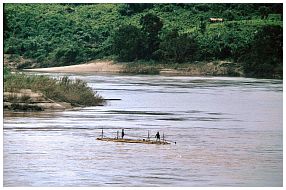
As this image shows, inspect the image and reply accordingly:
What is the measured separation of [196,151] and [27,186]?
4.52m

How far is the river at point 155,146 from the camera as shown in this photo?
17.1m

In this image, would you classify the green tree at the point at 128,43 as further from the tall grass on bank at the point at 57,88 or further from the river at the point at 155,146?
the tall grass on bank at the point at 57,88

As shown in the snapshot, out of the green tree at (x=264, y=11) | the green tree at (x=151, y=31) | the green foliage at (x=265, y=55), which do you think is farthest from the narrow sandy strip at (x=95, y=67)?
the green tree at (x=264, y=11)

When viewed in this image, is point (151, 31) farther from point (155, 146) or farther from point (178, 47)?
point (155, 146)

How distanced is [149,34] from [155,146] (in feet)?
46.6

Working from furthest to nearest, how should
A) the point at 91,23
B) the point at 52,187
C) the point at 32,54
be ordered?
the point at 91,23 → the point at 32,54 → the point at 52,187

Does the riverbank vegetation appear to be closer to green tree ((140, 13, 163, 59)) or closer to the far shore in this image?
green tree ((140, 13, 163, 59))

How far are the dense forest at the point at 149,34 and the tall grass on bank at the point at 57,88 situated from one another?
16.8 feet

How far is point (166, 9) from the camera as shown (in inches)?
1382

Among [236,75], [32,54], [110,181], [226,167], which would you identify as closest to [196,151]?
[226,167]

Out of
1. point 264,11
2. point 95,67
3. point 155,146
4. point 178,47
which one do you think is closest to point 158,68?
point 178,47

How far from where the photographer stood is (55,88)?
26062 millimetres

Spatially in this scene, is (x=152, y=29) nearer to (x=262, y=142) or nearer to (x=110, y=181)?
(x=262, y=142)

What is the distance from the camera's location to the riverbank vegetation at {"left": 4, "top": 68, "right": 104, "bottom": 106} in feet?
84.0
